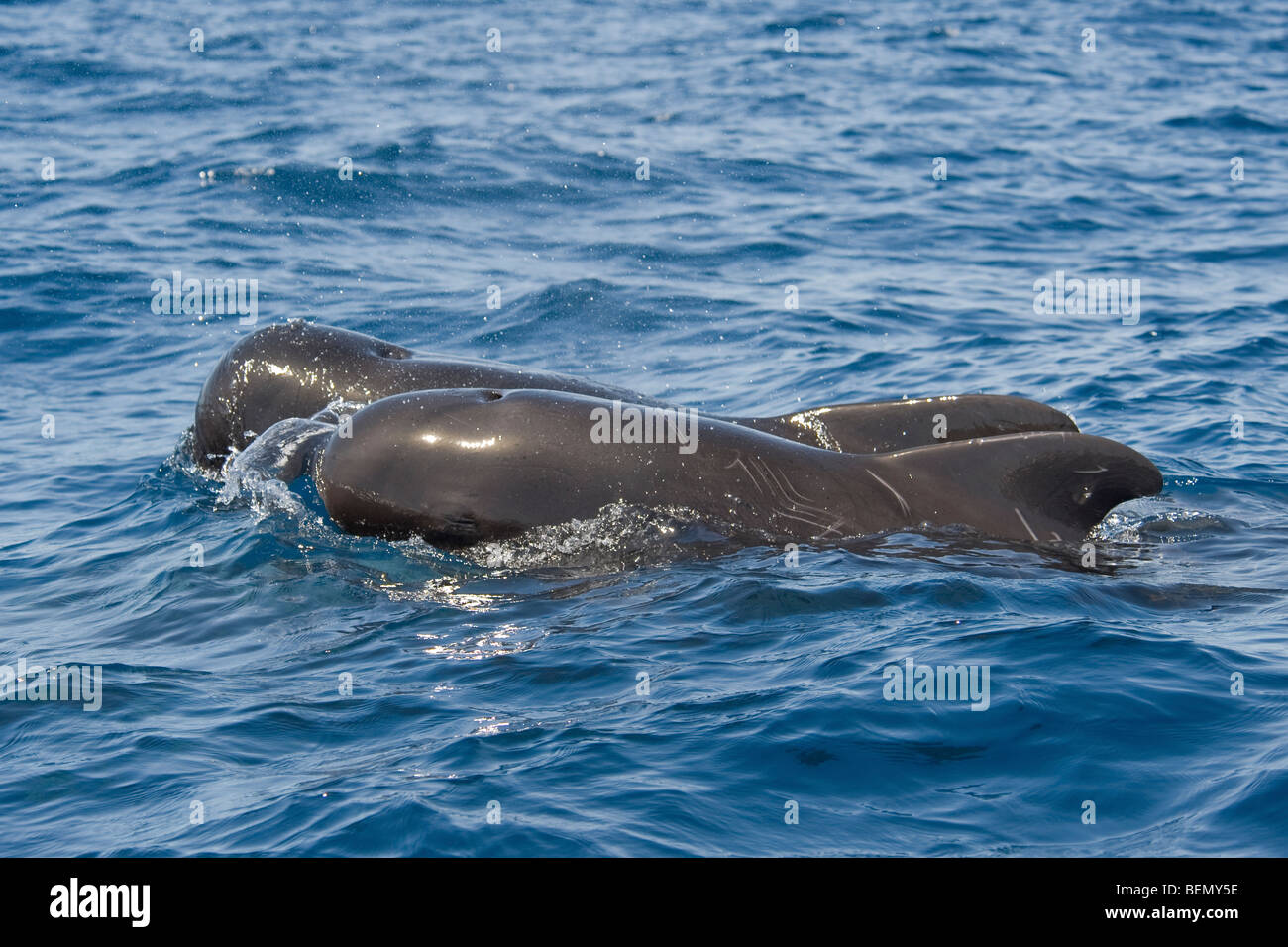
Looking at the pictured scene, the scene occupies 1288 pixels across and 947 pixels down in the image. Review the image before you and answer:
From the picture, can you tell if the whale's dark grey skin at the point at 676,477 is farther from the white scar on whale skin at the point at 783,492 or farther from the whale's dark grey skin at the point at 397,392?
the whale's dark grey skin at the point at 397,392

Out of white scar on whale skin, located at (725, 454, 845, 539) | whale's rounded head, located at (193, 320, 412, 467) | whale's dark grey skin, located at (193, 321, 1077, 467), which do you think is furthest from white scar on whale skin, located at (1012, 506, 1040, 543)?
whale's rounded head, located at (193, 320, 412, 467)

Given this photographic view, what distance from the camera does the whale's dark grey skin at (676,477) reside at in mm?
9445

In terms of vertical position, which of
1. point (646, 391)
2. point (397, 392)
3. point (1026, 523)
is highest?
point (397, 392)

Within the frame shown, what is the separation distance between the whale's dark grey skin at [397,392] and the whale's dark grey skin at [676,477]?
0.83 m

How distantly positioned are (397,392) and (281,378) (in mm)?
1079

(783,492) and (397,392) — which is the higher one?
(397,392)

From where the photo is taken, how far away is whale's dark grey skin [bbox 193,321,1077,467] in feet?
34.2

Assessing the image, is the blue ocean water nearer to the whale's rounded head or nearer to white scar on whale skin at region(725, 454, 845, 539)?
white scar on whale skin at region(725, 454, 845, 539)

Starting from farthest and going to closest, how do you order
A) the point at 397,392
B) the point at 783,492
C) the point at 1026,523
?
the point at 397,392
the point at 783,492
the point at 1026,523

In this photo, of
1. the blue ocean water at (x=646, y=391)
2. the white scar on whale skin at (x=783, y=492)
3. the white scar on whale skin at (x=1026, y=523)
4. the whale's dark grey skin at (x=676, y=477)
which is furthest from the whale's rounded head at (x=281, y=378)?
the white scar on whale skin at (x=1026, y=523)

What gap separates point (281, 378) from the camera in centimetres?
1160

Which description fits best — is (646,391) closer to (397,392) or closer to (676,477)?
(397,392)

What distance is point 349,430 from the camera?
9.59 metres

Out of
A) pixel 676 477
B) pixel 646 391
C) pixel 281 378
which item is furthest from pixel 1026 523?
pixel 646 391
